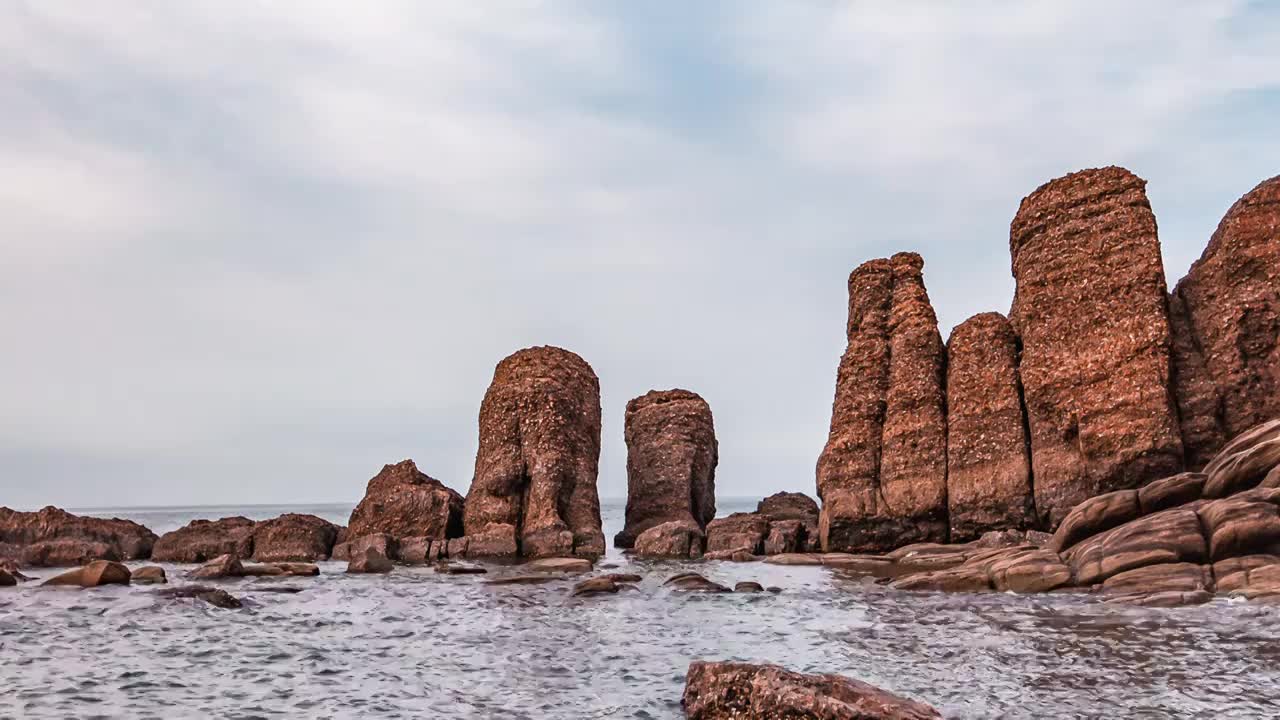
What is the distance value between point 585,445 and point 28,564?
3205 cm

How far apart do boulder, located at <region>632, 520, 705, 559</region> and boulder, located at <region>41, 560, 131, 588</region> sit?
2850 cm

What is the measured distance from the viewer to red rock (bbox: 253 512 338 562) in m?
52.8

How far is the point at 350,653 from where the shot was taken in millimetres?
20656

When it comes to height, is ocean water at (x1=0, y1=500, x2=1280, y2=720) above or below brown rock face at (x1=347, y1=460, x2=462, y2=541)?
below

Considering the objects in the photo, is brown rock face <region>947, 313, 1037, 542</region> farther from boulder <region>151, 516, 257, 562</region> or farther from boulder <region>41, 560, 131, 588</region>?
boulder <region>151, 516, 257, 562</region>

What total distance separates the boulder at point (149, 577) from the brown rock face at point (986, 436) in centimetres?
3588

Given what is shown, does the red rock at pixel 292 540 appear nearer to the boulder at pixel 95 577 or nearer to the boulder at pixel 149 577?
the boulder at pixel 149 577

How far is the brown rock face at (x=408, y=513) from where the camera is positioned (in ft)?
182

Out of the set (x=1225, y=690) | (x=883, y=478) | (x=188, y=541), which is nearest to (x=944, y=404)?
(x=883, y=478)

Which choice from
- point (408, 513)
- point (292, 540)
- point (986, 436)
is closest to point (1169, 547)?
point (986, 436)

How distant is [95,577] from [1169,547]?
126 ft

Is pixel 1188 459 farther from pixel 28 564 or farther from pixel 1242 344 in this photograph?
pixel 28 564

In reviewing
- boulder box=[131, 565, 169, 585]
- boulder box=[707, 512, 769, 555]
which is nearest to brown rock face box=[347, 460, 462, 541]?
boulder box=[707, 512, 769, 555]

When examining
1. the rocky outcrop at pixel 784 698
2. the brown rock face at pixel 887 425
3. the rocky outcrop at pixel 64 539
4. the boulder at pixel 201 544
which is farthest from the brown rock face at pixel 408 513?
the rocky outcrop at pixel 784 698
